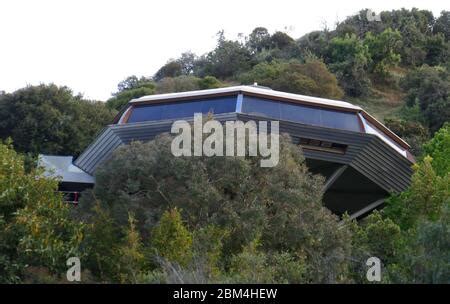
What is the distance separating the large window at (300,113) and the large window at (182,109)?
2.27ft

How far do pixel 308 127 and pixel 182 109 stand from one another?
4.66 meters

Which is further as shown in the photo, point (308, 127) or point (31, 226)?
point (308, 127)

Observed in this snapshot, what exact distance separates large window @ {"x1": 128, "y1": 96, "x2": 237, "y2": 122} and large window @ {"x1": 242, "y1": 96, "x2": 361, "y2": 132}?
690 millimetres

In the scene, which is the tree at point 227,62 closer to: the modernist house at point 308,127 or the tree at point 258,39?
the tree at point 258,39

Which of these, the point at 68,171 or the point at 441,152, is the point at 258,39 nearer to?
the point at 68,171

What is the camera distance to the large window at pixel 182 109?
2583cm

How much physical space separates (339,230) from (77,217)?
668 cm

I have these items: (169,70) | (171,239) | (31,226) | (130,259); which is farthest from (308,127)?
(169,70)

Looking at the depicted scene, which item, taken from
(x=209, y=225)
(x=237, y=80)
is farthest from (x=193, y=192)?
(x=237, y=80)

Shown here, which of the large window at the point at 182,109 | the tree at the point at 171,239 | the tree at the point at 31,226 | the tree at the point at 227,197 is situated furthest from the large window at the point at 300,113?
the tree at the point at 171,239

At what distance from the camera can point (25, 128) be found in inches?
1812

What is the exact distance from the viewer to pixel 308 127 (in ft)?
83.0

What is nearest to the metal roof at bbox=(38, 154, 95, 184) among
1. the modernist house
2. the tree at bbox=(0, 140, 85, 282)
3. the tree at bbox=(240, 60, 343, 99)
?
the modernist house
